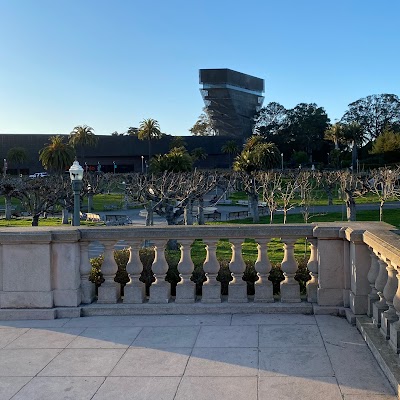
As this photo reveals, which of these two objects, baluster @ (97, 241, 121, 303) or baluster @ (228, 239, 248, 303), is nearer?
baluster @ (228, 239, 248, 303)

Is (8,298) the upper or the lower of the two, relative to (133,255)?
lower

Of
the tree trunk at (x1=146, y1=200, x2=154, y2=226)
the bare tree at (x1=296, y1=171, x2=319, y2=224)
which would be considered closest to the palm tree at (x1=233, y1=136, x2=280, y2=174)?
the bare tree at (x1=296, y1=171, x2=319, y2=224)

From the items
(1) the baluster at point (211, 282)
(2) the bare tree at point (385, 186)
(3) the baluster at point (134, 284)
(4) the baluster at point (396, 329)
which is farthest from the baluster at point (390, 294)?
(2) the bare tree at point (385, 186)

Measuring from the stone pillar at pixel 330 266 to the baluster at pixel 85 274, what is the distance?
260cm

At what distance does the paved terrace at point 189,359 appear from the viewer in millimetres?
3809

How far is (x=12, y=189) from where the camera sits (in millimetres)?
35969

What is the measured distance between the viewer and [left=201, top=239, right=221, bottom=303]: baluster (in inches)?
231

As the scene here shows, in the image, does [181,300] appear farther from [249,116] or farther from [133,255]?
[249,116]

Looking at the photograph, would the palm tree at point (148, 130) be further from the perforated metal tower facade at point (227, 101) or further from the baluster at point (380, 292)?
the baluster at point (380, 292)

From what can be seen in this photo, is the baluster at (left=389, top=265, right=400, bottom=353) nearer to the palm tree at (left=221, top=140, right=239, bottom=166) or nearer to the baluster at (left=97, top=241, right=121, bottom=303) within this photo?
the baluster at (left=97, top=241, right=121, bottom=303)

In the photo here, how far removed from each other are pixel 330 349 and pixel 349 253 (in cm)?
133

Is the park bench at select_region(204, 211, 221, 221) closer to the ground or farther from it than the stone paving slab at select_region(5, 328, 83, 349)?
closer to the ground

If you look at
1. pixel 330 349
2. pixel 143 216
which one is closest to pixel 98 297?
pixel 330 349

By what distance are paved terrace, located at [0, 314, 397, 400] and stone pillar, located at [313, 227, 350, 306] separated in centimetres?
25
